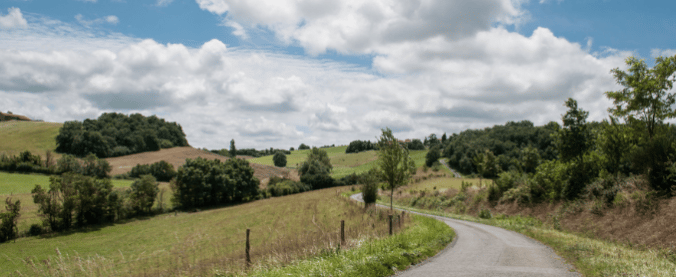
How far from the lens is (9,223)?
37.8 m

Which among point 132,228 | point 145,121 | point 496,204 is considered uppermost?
point 145,121

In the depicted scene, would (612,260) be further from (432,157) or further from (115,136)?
(115,136)

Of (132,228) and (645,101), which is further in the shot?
(132,228)

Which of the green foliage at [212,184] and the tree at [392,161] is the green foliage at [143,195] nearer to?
the green foliage at [212,184]

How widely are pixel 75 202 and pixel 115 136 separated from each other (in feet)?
233

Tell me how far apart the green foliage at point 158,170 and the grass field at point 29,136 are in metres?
25.2

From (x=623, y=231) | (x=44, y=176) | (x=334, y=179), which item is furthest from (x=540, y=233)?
(x=44, y=176)

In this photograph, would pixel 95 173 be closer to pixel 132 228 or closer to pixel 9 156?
pixel 9 156

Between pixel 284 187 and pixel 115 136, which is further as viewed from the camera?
pixel 115 136

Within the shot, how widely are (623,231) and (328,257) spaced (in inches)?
611

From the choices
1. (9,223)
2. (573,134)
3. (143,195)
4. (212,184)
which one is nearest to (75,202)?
(9,223)

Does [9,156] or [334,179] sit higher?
[9,156]

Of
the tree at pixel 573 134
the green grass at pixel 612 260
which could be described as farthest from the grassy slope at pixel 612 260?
the tree at pixel 573 134

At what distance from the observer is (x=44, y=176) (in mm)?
66938
